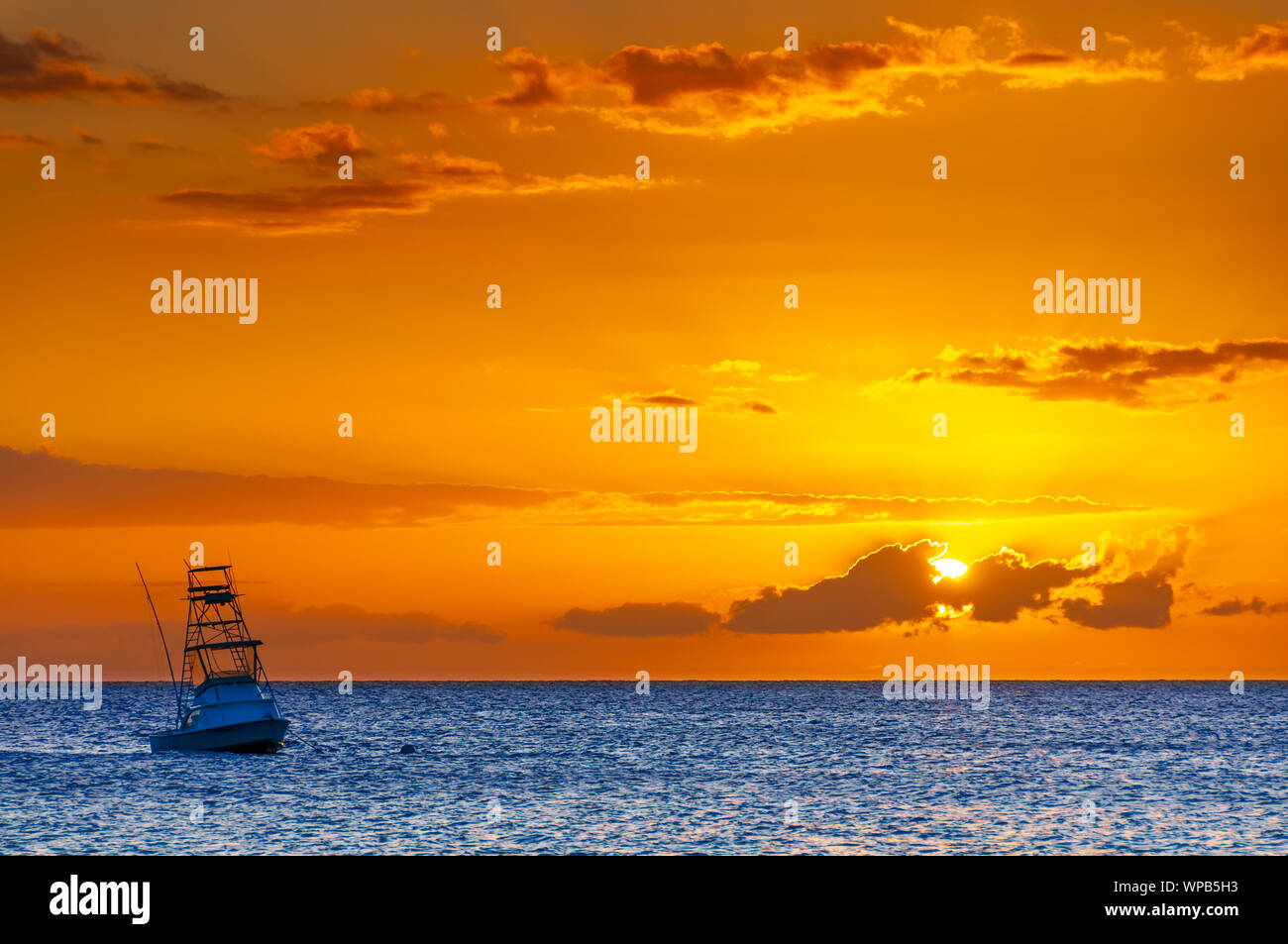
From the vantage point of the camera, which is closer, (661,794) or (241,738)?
(661,794)

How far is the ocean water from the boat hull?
1057 millimetres

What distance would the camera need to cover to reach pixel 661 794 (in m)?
74.0

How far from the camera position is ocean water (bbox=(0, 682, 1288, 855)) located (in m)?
54.7

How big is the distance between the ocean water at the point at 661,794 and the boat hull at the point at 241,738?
3.47 feet

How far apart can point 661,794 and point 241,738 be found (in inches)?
1427

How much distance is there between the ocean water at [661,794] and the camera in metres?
54.7

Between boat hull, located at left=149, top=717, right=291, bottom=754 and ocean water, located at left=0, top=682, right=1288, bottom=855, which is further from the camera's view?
boat hull, located at left=149, top=717, right=291, bottom=754

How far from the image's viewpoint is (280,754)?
106 m

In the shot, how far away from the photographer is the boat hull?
312ft

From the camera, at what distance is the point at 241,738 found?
95.4 meters
